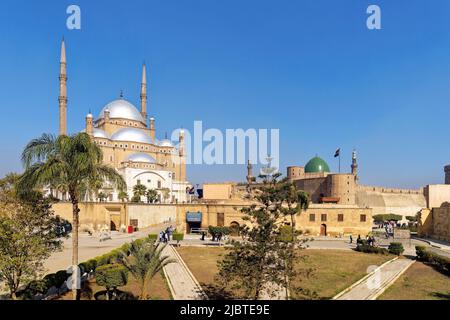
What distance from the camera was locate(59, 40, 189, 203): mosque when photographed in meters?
63.9

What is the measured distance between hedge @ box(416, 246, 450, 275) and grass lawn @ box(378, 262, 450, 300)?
0.57 metres

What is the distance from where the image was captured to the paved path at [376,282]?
547 inches

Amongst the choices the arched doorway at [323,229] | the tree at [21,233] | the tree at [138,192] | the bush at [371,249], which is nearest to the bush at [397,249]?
the bush at [371,249]

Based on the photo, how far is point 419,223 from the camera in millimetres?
39062

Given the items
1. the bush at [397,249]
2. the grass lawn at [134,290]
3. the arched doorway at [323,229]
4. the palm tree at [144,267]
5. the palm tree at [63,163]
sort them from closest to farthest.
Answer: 1. the palm tree at [63,163]
2. the palm tree at [144,267]
3. the grass lawn at [134,290]
4. the bush at [397,249]
5. the arched doorway at [323,229]

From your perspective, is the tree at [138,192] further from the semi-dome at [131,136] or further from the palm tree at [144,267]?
the palm tree at [144,267]

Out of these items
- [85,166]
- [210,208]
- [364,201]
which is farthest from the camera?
[364,201]

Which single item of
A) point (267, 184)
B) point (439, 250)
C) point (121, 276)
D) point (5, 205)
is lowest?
point (439, 250)

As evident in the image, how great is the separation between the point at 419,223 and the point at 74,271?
39.9 m

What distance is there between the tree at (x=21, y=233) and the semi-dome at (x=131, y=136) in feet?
206

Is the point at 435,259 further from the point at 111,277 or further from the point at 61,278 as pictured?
the point at 61,278

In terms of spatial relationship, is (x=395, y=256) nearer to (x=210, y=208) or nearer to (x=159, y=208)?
(x=210, y=208)

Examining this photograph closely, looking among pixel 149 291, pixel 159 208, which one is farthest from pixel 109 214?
pixel 149 291

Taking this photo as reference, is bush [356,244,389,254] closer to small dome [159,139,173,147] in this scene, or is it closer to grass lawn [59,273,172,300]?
grass lawn [59,273,172,300]
